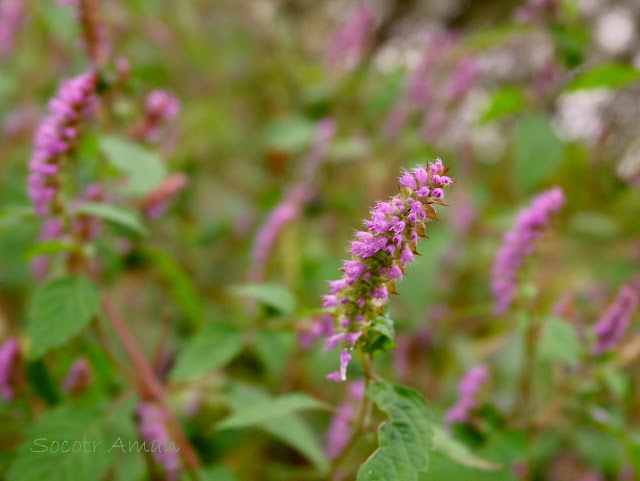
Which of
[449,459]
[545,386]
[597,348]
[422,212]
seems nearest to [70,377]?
[449,459]

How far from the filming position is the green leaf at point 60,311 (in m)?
0.85

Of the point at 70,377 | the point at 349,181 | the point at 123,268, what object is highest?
the point at 349,181

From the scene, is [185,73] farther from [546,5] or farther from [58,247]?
[58,247]

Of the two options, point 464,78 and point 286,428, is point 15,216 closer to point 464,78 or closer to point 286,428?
point 286,428

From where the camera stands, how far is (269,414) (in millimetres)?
771

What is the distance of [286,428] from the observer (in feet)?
3.35

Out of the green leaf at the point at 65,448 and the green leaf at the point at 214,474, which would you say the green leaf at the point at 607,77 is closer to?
the green leaf at the point at 214,474

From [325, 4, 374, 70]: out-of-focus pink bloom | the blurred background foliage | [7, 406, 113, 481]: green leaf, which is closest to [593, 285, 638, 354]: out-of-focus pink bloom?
the blurred background foliage

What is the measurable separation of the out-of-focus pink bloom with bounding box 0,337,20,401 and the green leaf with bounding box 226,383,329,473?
0.39 meters

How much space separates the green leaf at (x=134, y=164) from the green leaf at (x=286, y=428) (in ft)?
1.39

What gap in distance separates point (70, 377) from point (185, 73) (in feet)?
6.52

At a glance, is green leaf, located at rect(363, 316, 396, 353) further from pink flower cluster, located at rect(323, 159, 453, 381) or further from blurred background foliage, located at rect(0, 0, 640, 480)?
blurred background foliage, located at rect(0, 0, 640, 480)

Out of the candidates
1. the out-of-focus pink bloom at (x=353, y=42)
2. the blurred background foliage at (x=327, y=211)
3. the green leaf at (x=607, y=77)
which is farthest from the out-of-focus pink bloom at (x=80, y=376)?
the out-of-focus pink bloom at (x=353, y=42)

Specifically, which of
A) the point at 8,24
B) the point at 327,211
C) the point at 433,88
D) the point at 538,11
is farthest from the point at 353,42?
the point at 8,24
